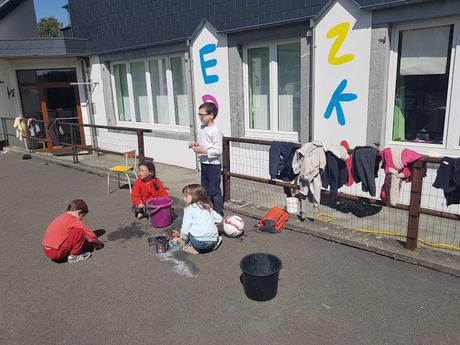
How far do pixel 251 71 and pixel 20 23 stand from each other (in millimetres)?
12020

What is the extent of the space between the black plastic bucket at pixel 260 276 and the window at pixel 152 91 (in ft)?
22.4

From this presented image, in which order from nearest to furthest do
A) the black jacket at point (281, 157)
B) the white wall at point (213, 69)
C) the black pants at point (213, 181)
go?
1. the black jacket at point (281, 157)
2. the black pants at point (213, 181)
3. the white wall at point (213, 69)

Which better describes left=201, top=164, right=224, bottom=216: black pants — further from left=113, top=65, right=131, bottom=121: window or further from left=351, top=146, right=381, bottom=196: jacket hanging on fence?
left=113, top=65, right=131, bottom=121: window

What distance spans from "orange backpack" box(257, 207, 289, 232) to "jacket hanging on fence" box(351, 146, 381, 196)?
1328 mm

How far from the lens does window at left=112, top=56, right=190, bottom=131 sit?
34.3 feet

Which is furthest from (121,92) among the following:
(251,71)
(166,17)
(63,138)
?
(251,71)

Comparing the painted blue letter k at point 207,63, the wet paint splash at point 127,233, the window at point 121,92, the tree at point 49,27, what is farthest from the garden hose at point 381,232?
the tree at point 49,27

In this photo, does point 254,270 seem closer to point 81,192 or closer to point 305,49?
point 305,49

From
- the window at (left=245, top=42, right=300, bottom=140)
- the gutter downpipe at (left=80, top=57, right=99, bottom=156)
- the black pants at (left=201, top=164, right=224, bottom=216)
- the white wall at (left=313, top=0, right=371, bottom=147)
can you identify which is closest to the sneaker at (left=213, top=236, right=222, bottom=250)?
the black pants at (left=201, top=164, right=224, bottom=216)

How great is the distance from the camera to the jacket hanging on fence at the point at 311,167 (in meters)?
5.11

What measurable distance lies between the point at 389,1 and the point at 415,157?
279 centimetres

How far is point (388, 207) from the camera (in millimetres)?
5457

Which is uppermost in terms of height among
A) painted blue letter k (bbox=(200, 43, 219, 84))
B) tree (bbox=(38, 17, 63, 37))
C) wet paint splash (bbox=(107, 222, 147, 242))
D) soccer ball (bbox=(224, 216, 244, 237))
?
tree (bbox=(38, 17, 63, 37))

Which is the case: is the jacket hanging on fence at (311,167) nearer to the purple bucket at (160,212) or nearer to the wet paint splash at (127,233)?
the purple bucket at (160,212)
